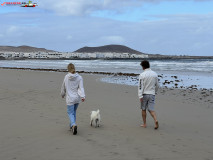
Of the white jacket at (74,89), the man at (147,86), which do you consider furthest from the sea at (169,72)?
the white jacket at (74,89)

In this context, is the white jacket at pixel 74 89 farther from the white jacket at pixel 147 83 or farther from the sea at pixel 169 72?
the sea at pixel 169 72

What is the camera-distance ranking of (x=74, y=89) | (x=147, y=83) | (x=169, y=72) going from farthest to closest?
1. (x=169, y=72)
2. (x=147, y=83)
3. (x=74, y=89)

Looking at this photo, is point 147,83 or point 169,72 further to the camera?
A: point 169,72

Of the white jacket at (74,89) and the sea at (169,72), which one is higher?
the white jacket at (74,89)

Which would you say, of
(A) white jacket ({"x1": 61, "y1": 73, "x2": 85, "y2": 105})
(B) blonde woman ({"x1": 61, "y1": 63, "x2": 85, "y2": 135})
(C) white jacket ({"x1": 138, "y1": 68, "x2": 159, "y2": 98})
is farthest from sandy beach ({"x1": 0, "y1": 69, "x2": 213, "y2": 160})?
(C) white jacket ({"x1": 138, "y1": 68, "x2": 159, "y2": 98})

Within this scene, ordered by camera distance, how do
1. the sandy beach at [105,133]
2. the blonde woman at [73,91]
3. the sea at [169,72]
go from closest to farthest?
the sandy beach at [105,133]
the blonde woman at [73,91]
the sea at [169,72]

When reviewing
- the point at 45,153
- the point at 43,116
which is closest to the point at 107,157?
the point at 45,153

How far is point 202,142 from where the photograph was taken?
213 inches

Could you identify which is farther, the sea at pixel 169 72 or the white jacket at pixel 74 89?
the sea at pixel 169 72

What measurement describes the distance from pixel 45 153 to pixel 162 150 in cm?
196

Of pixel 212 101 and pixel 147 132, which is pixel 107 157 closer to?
pixel 147 132

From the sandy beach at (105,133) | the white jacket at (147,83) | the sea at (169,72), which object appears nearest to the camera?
the sandy beach at (105,133)

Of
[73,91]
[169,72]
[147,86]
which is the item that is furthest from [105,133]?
[169,72]

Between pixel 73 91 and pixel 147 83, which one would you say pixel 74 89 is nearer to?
pixel 73 91
